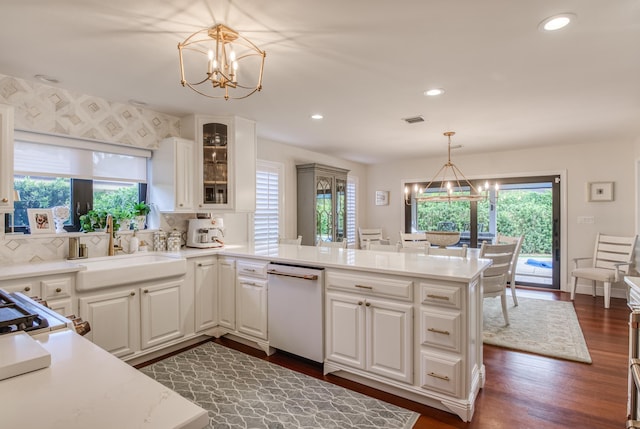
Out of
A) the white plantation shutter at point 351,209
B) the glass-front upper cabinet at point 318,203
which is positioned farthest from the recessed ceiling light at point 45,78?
the white plantation shutter at point 351,209

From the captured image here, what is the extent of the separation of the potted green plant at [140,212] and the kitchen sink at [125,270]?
1.30 feet

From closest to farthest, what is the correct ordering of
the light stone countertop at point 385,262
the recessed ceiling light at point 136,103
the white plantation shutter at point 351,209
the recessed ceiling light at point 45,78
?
1. the light stone countertop at point 385,262
2. the recessed ceiling light at point 45,78
3. the recessed ceiling light at point 136,103
4. the white plantation shutter at point 351,209

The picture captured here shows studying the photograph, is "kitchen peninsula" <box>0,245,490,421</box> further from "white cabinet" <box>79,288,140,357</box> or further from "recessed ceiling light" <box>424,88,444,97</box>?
"recessed ceiling light" <box>424,88,444,97</box>

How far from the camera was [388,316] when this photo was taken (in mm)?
2344

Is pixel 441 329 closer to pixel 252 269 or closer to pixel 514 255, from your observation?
pixel 252 269

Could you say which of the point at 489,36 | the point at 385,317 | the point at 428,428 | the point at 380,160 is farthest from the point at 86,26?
the point at 380,160

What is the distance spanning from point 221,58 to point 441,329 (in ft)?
7.20

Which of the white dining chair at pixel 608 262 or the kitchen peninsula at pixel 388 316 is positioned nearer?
the kitchen peninsula at pixel 388 316

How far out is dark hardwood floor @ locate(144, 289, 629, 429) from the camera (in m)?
2.12

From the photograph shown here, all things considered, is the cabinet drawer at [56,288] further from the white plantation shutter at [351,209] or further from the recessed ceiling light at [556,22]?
the white plantation shutter at [351,209]

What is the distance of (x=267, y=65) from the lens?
2.47 meters

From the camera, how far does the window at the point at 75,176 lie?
284 cm

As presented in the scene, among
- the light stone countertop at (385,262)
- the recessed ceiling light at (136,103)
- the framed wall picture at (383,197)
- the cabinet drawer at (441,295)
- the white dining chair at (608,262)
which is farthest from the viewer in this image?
the framed wall picture at (383,197)

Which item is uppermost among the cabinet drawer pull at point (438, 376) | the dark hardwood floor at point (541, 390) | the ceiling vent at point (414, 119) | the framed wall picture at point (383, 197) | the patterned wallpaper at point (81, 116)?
the ceiling vent at point (414, 119)
